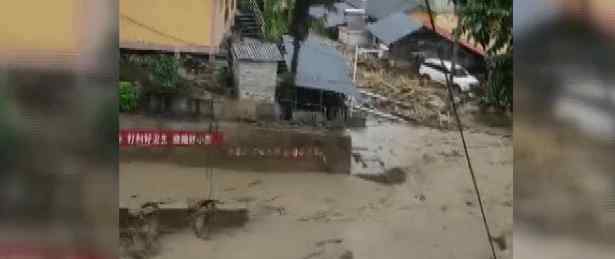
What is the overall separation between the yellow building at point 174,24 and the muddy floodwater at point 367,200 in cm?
35

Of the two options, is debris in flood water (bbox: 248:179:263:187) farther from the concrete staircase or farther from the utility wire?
the utility wire

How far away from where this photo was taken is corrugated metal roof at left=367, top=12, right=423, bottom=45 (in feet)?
8.59

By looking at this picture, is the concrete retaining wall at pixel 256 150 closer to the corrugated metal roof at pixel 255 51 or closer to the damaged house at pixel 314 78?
the damaged house at pixel 314 78

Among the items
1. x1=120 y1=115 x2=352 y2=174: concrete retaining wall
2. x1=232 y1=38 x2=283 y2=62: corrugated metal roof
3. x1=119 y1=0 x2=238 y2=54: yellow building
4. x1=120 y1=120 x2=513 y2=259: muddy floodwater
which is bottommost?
x1=120 y1=120 x2=513 y2=259: muddy floodwater

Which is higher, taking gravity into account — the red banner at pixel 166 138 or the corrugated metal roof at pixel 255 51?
the corrugated metal roof at pixel 255 51

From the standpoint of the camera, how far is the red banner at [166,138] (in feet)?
8.40

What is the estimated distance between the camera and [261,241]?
2.66 meters

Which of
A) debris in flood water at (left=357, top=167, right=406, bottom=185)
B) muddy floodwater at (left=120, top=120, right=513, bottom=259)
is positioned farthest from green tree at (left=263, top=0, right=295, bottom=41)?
debris in flood water at (left=357, top=167, right=406, bottom=185)

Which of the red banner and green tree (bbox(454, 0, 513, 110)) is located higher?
green tree (bbox(454, 0, 513, 110))

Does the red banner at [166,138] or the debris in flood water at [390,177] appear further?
the debris in flood water at [390,177]

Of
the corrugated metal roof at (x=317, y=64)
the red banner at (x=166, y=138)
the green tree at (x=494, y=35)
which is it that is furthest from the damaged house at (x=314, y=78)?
the green tree at (x=494, y=35)

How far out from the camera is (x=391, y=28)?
2627 mm

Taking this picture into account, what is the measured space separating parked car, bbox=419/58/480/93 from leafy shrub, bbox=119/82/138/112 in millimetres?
845

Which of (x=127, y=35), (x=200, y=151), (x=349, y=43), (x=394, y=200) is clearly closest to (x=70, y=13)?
(x=127, y=35)
